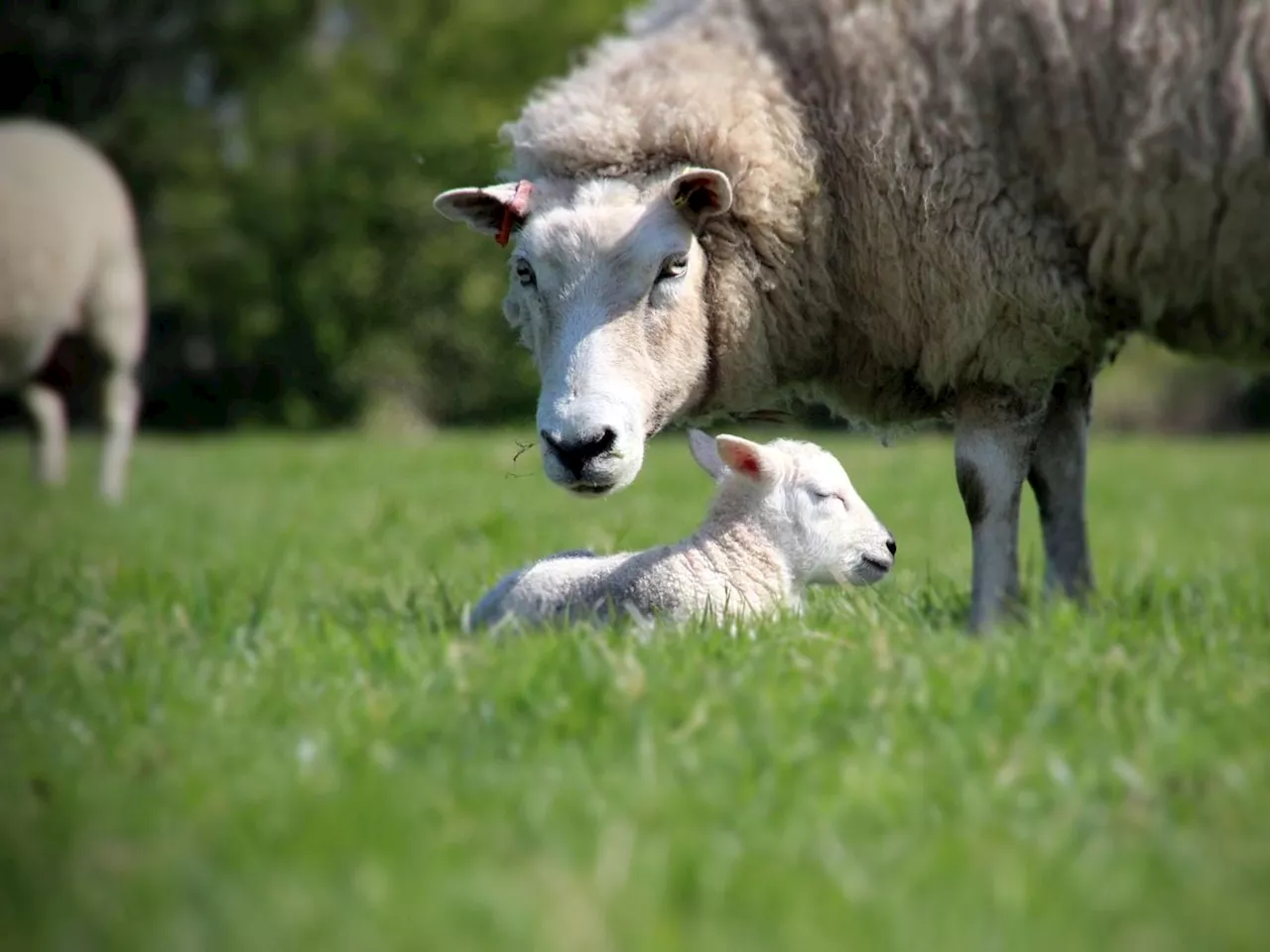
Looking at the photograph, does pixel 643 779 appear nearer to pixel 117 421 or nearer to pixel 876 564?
pixel 876 564

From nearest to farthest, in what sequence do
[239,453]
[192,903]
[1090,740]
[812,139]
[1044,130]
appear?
[192,903] < [1090,740] < [1044,130] < [812,139] < [239,453]

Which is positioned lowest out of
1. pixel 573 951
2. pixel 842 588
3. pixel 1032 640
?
pixel 842 588

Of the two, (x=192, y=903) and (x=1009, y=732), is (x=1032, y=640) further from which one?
(x=192, y=903)

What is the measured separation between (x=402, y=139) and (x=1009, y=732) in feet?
60.5

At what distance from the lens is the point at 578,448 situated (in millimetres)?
3580

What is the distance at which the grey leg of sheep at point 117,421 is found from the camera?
997 cm

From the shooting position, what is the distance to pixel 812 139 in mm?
3949

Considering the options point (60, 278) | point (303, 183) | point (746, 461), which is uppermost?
point (746, 461)

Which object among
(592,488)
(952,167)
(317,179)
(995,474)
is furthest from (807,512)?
(317,179)

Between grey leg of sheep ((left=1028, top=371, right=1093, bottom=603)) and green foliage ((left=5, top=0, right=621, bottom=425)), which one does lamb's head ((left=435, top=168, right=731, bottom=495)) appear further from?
green foliage ((left=5, top=0, right=621, bottom=425))

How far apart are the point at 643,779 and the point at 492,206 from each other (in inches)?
84.1

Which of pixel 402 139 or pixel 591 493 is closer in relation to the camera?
pixel 591 493

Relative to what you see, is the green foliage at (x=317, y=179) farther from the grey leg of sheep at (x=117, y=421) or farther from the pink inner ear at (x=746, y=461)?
the pink inner ear at (x=746, y=461)

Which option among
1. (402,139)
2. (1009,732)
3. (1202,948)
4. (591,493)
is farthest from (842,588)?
(402,139)
